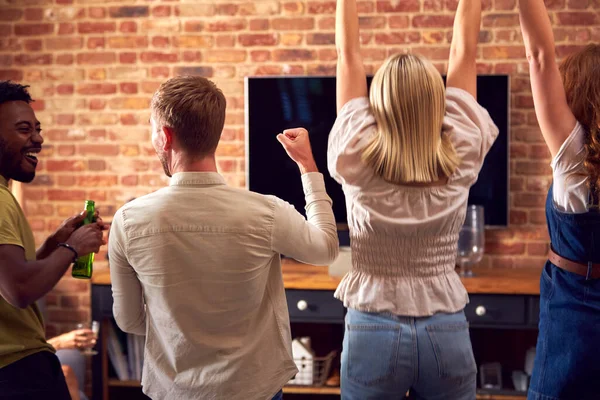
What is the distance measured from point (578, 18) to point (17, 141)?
9.62 feet

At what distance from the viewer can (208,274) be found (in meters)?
1.46

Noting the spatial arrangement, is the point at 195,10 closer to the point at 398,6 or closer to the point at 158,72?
the point at 158,72

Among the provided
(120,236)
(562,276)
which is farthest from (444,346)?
(120,236)

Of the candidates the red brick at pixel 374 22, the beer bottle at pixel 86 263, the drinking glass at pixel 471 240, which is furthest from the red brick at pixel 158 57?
the beer bottle at pixel 86 263

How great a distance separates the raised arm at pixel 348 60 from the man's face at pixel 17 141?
79cm

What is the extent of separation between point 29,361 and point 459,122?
118cm

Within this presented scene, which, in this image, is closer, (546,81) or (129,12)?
(546,81)

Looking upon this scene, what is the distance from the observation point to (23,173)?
1.78 metres

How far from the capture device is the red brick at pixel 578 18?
11.8ft

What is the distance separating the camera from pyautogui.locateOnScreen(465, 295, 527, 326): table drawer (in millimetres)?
3223

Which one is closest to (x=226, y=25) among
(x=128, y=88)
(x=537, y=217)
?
(x=128, y=88)

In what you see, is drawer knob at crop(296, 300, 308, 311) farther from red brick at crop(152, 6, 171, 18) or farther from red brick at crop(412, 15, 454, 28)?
red brick at crop(152, 6, 171, 18)

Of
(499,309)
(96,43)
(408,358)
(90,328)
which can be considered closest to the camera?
(408,358)

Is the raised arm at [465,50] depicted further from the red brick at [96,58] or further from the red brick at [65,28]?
the red brick at [65,28]
